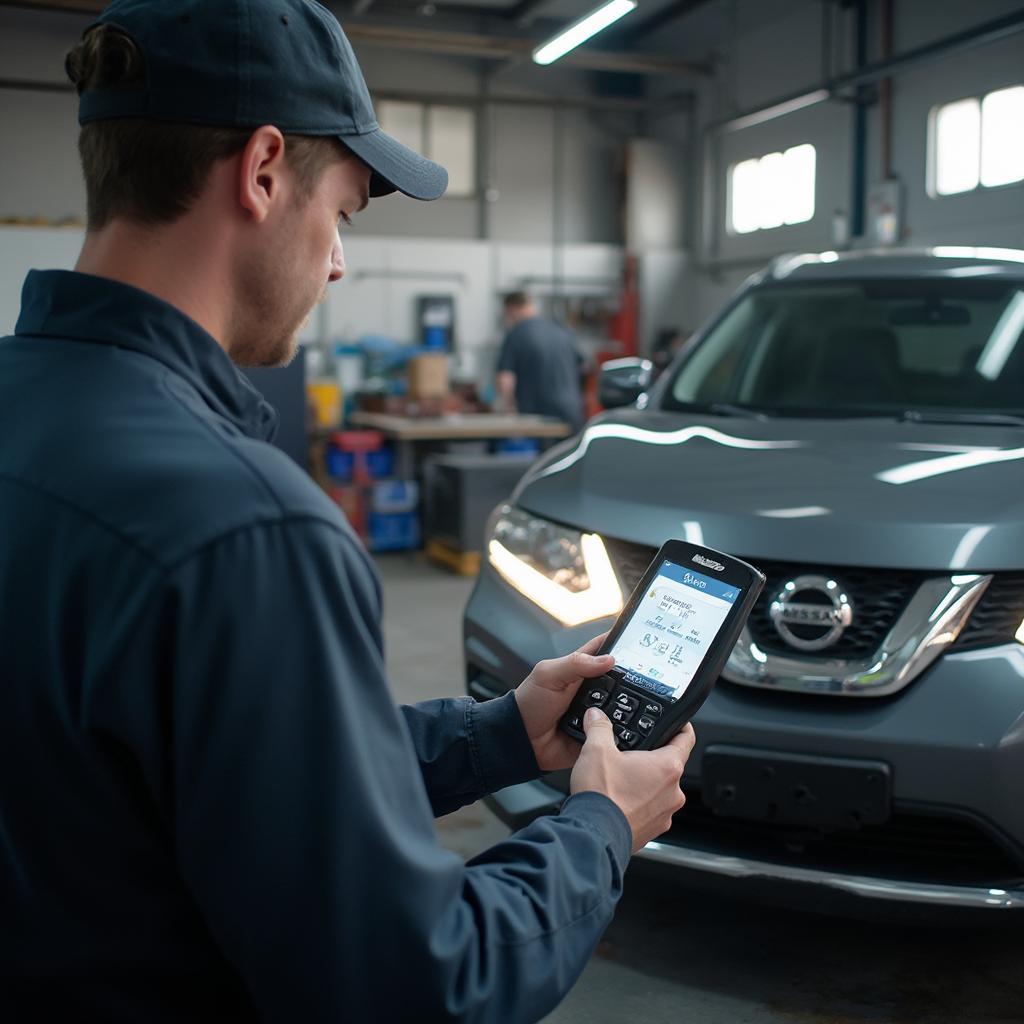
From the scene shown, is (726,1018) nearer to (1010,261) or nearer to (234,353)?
(234,353)

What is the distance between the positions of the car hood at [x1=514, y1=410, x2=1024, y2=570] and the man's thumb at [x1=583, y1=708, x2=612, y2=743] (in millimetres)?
1064

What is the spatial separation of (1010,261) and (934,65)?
733 cm

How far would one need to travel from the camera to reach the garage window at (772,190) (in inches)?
444

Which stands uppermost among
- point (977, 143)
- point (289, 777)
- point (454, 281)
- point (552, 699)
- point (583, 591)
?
point (977, 143)

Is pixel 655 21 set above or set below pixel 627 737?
above

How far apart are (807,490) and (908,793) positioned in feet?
1.94

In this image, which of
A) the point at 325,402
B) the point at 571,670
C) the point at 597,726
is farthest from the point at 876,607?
the point at 325,402

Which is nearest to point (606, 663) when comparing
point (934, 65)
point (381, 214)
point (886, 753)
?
point (886, 753)

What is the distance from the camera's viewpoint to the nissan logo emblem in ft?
6.86

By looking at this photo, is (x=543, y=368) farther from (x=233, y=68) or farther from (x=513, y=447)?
(x=233, y=68)

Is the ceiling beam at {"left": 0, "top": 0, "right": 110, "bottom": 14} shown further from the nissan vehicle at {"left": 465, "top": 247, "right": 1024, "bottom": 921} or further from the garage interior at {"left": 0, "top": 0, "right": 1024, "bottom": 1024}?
the nissan vehicle at {"left": 465, "top": 247, "right": 1024, "bottom": 921}

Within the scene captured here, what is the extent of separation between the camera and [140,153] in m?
0.86

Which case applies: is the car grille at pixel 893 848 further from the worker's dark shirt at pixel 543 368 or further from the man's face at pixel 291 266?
the worker's dark shirt at pixel 543 368

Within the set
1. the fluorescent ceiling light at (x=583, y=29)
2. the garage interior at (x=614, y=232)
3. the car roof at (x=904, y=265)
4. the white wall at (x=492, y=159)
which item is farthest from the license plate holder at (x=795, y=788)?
the white wall at (x=492, y=159)
